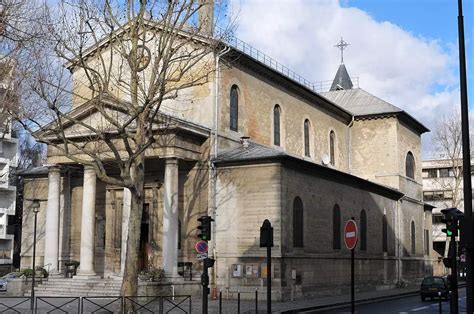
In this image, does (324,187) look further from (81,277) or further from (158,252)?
(81,277)

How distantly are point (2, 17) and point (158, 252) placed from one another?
65.9 ft

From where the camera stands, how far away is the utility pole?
1107 cm

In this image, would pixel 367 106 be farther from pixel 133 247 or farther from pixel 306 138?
pixel 133 247

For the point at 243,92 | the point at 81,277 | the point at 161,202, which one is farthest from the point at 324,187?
the point at 81,277

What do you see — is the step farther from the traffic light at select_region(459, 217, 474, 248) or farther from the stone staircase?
the traffic light at select_region(459, 217, 474, 248)

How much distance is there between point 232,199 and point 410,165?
25.2m

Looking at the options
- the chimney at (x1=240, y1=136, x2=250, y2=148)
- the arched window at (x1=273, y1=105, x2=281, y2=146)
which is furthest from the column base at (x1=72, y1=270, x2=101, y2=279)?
the arched window at (x1=273, y1=105, x2=281, y2=146)

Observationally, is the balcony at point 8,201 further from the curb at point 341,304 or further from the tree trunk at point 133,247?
the tree trunk at point 133,247

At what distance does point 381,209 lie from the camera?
44.4 meters

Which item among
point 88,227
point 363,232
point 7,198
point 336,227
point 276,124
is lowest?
point 363,232

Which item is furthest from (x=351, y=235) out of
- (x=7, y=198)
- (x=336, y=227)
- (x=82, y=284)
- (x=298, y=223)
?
(x=7, y=198)

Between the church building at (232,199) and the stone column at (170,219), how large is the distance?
5 cm

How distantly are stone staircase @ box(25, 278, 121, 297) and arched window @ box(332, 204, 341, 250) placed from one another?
13.2 meters

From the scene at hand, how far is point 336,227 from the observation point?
37.2 meters
